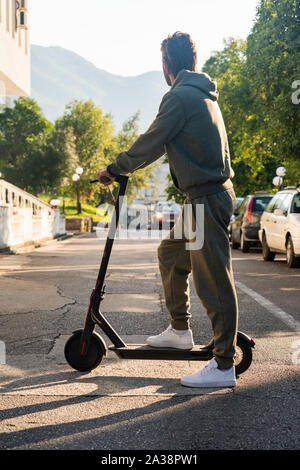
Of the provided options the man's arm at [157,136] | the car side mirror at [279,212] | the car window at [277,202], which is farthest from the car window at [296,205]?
the man's arm at [157,136]

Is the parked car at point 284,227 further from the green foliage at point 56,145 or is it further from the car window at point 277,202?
the green foliage at point 56,145

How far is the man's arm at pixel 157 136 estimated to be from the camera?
402 cm

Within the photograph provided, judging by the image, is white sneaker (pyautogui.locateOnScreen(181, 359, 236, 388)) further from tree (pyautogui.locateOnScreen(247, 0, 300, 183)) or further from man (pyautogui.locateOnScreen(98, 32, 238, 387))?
tree (pyautogui.locateOnScreen(247, 0, 300, 183))

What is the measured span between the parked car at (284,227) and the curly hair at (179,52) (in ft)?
29.1

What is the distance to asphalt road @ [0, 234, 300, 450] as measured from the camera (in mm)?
3166

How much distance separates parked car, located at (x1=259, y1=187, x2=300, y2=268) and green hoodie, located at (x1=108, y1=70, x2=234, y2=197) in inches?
351

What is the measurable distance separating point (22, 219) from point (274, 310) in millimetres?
15388

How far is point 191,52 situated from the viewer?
13.9 feet

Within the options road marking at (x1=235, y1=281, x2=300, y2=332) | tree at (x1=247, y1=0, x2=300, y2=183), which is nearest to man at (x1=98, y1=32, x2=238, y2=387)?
road marking at (x1=235, y1=281, x2=300, y2=332)

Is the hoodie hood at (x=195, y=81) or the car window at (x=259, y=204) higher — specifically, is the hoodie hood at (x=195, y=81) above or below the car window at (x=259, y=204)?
above

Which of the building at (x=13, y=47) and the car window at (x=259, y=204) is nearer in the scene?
the car window at (x=259, y=204)

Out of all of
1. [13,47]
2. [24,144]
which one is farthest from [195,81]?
[24,144]

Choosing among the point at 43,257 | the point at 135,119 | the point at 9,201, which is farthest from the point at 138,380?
the point at 135,119

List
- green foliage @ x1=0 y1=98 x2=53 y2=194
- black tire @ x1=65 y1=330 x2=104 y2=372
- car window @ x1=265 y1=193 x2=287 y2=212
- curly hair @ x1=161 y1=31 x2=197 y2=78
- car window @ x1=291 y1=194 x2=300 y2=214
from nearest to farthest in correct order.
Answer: curly hair @ x1=161 y1=31 x2=197 y2=78, black tire @ x1=65 y1=330 x2=104 y2=372, car window @ x1=291 y1=194 x2=300 y2=214, car window @ x1=265 y1=193 x2=287 y2=212, green foliage @ x1=0 y1=98 x2=53 y2=194
